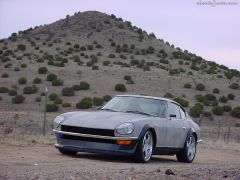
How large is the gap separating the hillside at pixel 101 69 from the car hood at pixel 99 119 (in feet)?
105

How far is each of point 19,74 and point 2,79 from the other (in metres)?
2.66

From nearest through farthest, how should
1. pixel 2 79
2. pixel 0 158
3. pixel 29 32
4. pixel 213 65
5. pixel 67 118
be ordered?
pixel 0 158
pixel 67 118
pixel 2 79
pixel 213 65
pixel 29 32

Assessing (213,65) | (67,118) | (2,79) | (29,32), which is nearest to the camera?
(67,118)

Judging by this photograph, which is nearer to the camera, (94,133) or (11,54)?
(94,133)

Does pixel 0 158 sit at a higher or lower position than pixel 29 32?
lower

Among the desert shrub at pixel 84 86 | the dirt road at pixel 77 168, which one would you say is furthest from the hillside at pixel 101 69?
the dirt road at pixel 77 168

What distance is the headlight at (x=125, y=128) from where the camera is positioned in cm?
1158

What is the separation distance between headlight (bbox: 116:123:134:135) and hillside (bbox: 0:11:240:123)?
32.7 meters

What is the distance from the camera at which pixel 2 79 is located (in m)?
56.0

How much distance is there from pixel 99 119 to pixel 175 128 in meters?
2.13

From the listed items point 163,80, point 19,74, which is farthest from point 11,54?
point 163,80

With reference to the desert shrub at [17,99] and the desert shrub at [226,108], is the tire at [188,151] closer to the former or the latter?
the desert shrub at [17,99]

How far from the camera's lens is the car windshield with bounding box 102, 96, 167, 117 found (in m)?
13.0

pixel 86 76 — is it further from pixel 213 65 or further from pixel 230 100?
pixel 213 65
